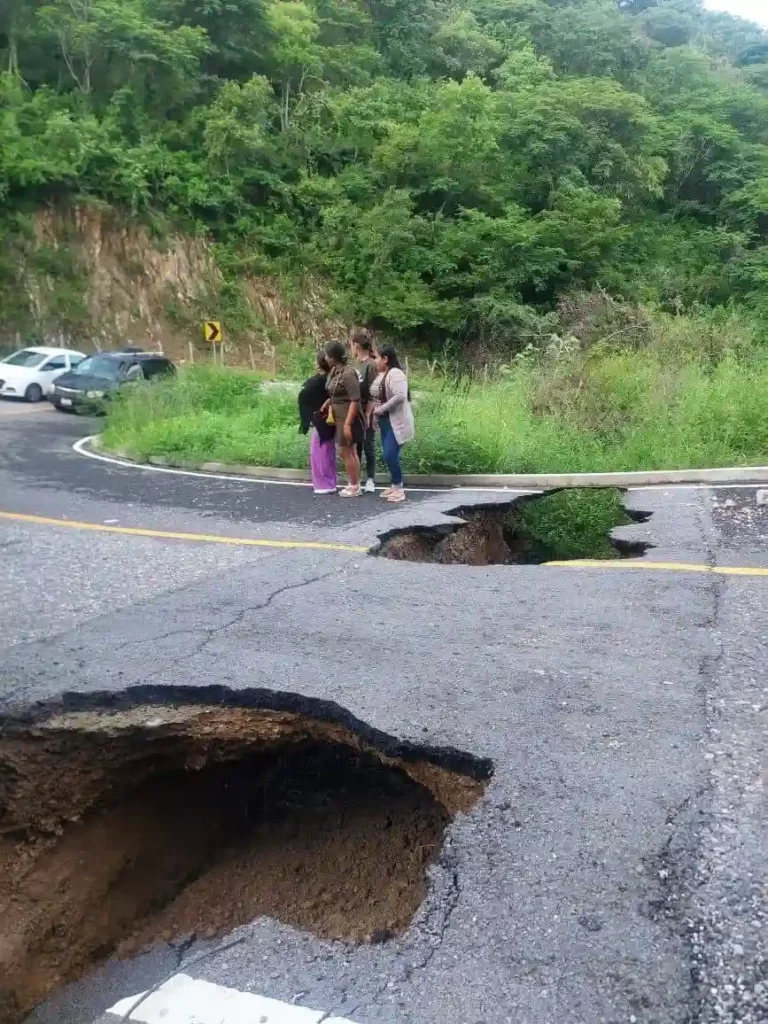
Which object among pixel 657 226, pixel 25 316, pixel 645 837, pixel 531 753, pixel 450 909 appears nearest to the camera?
pixel 450 909

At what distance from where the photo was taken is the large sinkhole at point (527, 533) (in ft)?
26.6

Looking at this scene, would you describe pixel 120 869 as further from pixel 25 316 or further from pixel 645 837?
pixel 25 316

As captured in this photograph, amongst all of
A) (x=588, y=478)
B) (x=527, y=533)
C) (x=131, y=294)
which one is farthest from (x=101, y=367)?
(x=527, y=533)

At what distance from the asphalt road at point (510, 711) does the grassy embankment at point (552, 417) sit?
2.99m

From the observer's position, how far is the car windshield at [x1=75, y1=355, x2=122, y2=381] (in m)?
22.0

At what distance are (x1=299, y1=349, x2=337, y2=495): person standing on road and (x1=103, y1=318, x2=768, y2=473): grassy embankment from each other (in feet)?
4.63

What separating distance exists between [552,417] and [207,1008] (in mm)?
11269

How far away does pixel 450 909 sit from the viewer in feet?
9.36

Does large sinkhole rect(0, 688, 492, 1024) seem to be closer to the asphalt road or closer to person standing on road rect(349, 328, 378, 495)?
the asphalt road

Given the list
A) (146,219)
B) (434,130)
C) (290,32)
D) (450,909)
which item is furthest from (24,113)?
(450,909)

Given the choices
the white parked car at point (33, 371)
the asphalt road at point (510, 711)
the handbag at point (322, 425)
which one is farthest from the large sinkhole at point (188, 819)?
the white parked car at point (33, 371)

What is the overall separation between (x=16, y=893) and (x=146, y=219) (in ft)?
104

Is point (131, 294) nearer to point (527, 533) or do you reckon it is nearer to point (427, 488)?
point (427, 488)

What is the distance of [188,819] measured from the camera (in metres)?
4.60
